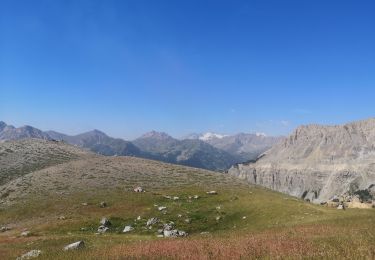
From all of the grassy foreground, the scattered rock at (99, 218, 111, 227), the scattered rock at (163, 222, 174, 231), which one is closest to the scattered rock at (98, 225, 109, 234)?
the grassy foreground

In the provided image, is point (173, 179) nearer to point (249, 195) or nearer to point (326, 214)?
point (249, 195)

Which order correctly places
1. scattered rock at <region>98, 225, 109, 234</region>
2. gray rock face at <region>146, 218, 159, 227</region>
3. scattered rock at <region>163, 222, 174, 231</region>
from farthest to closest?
gray rock face at <region>146, 218, 159, 227</region>, scattered rock at <region>98, 225, 109, 234</region>, scattered rock at <region>163, 222, 174, 231</region>

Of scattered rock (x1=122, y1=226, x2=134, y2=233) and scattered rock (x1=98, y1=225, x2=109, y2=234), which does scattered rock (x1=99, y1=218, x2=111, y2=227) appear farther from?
scattered rock (x1=122, y1=226, x2=134, y2=233)

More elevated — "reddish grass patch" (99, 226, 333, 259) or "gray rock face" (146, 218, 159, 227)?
"reddish grass patch" (99, 226, 333, 259)

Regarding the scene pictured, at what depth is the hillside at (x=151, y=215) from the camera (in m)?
19.7

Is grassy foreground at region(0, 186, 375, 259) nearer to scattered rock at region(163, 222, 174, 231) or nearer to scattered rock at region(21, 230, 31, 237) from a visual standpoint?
scattered rock at region(21, 230, 31, 237)

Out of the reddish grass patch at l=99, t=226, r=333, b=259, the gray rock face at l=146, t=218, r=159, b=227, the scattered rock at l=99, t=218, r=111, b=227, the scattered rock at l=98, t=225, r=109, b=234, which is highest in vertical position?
the reddish grass patch at l=99, t=226, r=333, b=259

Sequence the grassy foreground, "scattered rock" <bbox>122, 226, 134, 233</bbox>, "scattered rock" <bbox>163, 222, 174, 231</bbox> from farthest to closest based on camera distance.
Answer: "scattered rock" <bbox>122, 226, 134, 233</bbox> → "scattered rock" <bbox>163, 222, 174, 231</bbox> → the grassy foreground

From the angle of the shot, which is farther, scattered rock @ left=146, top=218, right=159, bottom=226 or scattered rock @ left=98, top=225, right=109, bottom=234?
scattered rock @ left=146, top=218, right=159, bottom=226

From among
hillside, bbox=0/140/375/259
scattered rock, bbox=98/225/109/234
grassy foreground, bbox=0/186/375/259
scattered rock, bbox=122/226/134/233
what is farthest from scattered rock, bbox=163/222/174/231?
scattered rock, bbox=98/225/109/234

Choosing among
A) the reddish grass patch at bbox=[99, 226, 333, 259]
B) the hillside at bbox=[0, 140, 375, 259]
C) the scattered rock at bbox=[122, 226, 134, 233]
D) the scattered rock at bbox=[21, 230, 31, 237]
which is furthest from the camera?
the scattered rock at bbox=[122, 226, 134, 233]

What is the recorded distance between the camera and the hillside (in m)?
19.7

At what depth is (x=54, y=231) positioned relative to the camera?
52188 millimetres

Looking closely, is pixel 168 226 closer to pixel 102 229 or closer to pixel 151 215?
pixel 151 215
